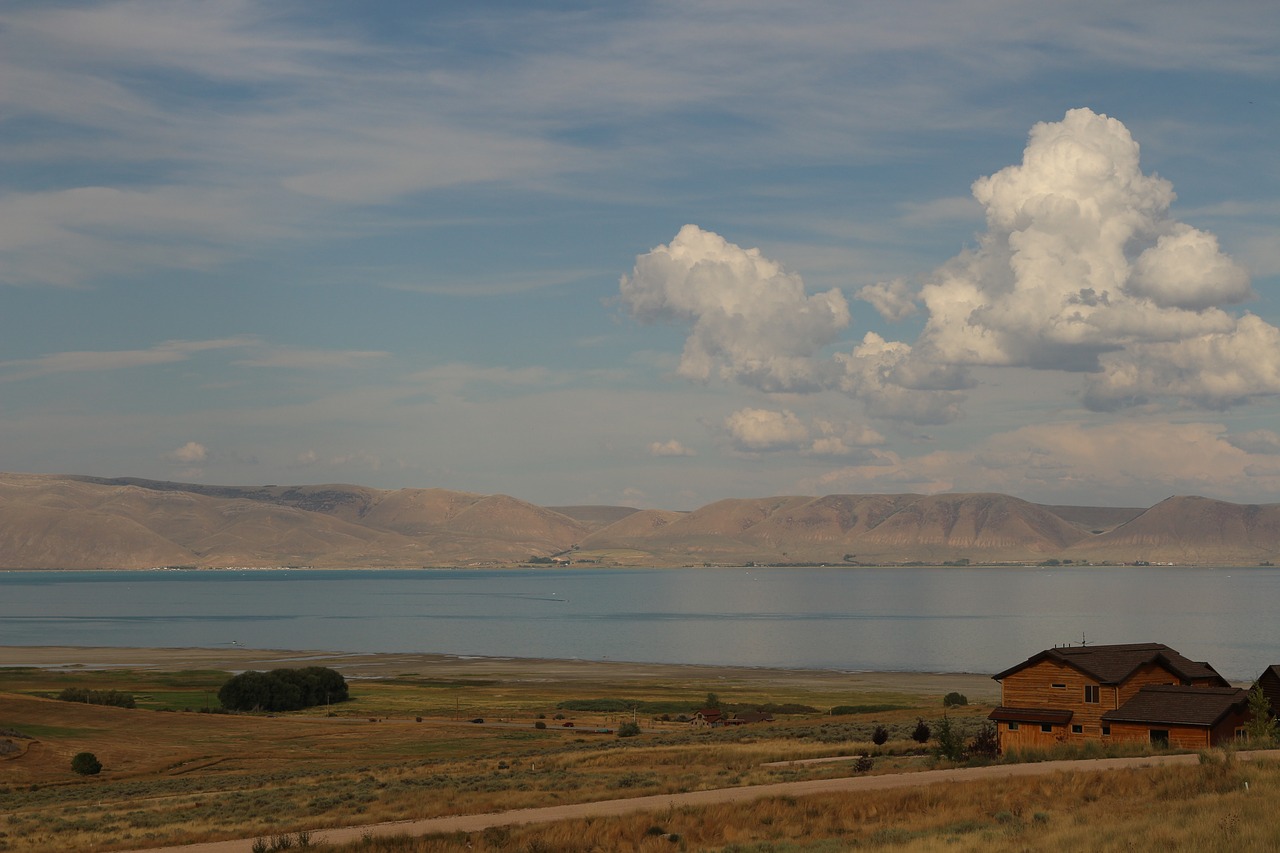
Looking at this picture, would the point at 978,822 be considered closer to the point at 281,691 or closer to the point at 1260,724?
the point at 1260,724

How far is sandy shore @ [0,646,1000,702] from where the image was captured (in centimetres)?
12012

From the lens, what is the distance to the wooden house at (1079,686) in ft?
162

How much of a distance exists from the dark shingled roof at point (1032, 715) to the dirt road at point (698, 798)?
10197mm

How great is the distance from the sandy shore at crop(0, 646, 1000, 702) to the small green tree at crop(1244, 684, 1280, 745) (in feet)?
Result: 187

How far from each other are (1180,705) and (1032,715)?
6269mm

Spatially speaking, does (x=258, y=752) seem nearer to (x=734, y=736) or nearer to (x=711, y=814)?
(x=734, y=736)

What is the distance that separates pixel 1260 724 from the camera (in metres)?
42.4

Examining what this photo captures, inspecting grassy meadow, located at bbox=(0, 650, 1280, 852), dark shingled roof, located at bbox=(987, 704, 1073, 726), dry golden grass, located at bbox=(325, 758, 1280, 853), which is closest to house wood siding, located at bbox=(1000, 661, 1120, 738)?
dark shingled roof, located at bbox=(987, 704, 1073, 726)

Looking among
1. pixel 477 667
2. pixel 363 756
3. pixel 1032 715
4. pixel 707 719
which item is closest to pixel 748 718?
pixel 707 719

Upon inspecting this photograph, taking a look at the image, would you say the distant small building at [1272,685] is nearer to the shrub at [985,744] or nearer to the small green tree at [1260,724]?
the small green tree at [1260,724]

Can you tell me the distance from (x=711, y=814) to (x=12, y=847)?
2111cm

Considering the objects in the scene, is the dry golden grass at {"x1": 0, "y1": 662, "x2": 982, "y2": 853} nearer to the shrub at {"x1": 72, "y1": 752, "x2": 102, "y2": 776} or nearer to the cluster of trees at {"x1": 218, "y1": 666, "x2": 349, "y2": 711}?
the shrub at {"x1": 72, "y1": 752, "x2": 102, "y2": 776}

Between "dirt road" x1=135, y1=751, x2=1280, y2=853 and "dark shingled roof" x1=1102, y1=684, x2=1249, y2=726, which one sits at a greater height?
"dark shingled roof" x1=1102, y1=684, x2=1249, y2=726

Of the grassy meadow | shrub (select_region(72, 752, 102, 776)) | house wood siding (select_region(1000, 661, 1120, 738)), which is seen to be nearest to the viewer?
the grassy meadow
